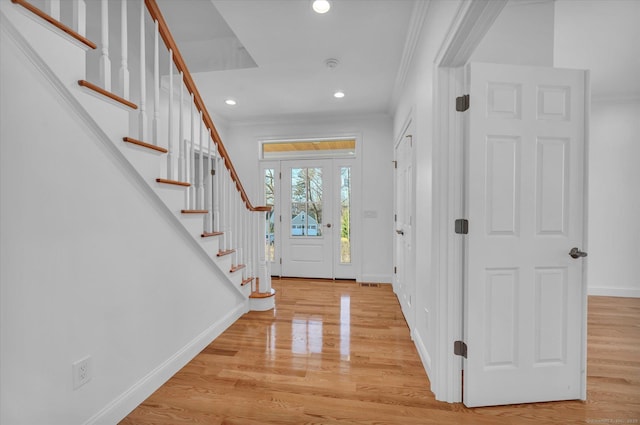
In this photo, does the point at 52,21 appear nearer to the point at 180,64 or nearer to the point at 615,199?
the point at 180,64

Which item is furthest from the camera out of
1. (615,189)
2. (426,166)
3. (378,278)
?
(378,278)

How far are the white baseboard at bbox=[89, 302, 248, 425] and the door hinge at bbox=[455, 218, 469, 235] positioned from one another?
2.03 metres

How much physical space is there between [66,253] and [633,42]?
4.31 metres

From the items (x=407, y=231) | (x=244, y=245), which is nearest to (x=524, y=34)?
(x=407, y=231)

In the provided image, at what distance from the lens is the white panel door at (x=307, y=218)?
14.9 feet

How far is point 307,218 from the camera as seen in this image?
15.1 ft

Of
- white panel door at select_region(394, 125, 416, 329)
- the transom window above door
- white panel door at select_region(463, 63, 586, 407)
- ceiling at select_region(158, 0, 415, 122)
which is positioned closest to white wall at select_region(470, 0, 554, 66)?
white panel door at select_region(463, 63, 586, 407)

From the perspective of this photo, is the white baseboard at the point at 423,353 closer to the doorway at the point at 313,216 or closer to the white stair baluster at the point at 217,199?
the white stair baluster at the point at 217,199

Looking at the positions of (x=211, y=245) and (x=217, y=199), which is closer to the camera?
(x=211, y=245)

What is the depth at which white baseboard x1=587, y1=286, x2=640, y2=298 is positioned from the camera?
3513mm

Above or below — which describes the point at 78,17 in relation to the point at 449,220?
above

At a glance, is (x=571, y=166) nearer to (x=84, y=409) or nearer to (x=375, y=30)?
(x=375, y=30)

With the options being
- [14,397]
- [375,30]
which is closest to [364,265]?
[375,30]

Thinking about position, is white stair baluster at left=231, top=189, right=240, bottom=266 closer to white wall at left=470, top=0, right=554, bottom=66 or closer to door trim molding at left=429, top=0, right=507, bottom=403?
door trim molding at left=429, top=0, right=507, bottom=403
